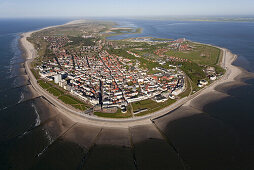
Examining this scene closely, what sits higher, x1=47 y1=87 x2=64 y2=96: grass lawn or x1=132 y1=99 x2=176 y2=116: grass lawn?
x1=47 y1=87 x2=64 y2=96: grass lawn

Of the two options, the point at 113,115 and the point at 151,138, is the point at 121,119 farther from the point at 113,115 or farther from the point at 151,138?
the point at 151,138

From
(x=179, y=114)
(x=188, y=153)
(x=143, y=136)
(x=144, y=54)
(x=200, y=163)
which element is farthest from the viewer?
(x=144, y=54)

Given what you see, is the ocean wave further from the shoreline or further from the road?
the road

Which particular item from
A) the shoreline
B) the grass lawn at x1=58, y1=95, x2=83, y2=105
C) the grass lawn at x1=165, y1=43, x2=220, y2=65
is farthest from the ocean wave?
the grass lawn at x1=165, y1=43, x2=220, y2=65

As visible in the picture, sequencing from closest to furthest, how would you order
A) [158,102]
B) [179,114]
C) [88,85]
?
[179,114] → [158,102] → [88,85]

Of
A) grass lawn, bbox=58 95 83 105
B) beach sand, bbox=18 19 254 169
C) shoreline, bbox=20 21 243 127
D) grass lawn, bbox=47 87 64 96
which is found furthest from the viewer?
grass lawn, bbox=47 87 64 96

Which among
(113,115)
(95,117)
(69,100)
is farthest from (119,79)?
(95,117)

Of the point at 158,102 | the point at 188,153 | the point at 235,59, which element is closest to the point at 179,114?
the point at 158,102

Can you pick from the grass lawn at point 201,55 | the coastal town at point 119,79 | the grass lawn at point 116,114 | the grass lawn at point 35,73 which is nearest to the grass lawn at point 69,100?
the coastal town at point 119,79

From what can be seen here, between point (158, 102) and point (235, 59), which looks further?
point (235, 59)

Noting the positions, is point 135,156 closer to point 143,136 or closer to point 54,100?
point 143,136

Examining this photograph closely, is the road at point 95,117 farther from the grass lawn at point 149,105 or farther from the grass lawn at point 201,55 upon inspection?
the grass lawn at point 201,55
